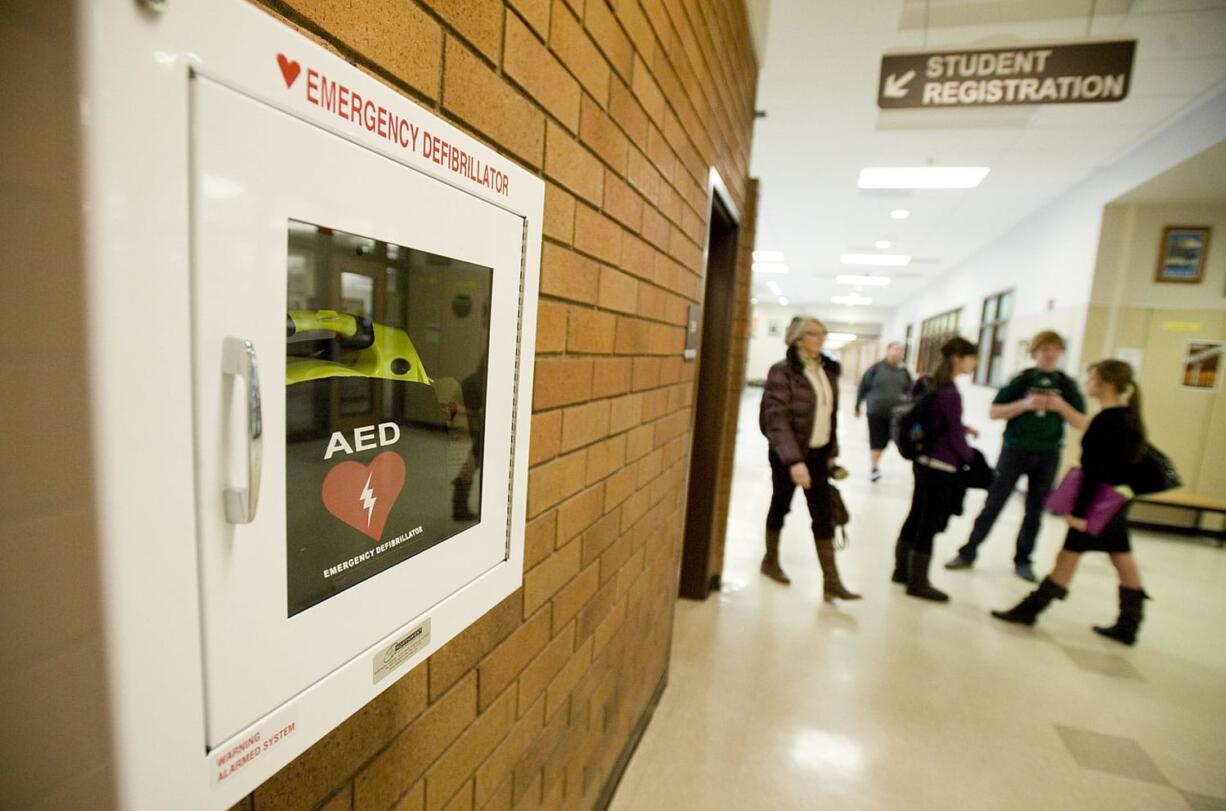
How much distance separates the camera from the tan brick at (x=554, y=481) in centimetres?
100

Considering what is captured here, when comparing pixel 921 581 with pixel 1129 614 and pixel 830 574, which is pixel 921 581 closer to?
pixel 830 574

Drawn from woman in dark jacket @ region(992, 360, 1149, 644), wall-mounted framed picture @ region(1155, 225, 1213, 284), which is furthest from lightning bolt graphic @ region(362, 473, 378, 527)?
wall-mounted framed picture @ region(1155, 225, 1213, 284)

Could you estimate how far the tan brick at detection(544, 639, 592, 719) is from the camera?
1.21 meters

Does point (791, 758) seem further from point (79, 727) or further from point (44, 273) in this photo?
point (44, 273)

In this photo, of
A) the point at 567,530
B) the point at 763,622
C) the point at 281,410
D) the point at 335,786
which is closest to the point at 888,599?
the point at 763,622

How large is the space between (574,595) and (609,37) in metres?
1.23

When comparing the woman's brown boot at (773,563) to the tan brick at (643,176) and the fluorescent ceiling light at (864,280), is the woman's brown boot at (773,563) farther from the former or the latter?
the fluorescent ceiling light at (864,280)

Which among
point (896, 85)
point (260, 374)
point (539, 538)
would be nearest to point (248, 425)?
point (260, 374)

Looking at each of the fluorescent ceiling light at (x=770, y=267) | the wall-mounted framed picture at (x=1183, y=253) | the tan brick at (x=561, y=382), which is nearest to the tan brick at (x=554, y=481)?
the tan brick at (x=561, y=382)

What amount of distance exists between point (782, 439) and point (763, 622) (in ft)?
3.36

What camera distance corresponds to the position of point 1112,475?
2689mm

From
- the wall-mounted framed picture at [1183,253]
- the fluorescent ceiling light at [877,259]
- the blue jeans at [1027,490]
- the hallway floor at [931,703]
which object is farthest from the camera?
the fluorescent ceiling light at [877,259]

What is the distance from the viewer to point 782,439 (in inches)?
115

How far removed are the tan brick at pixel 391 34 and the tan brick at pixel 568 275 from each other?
325mm
